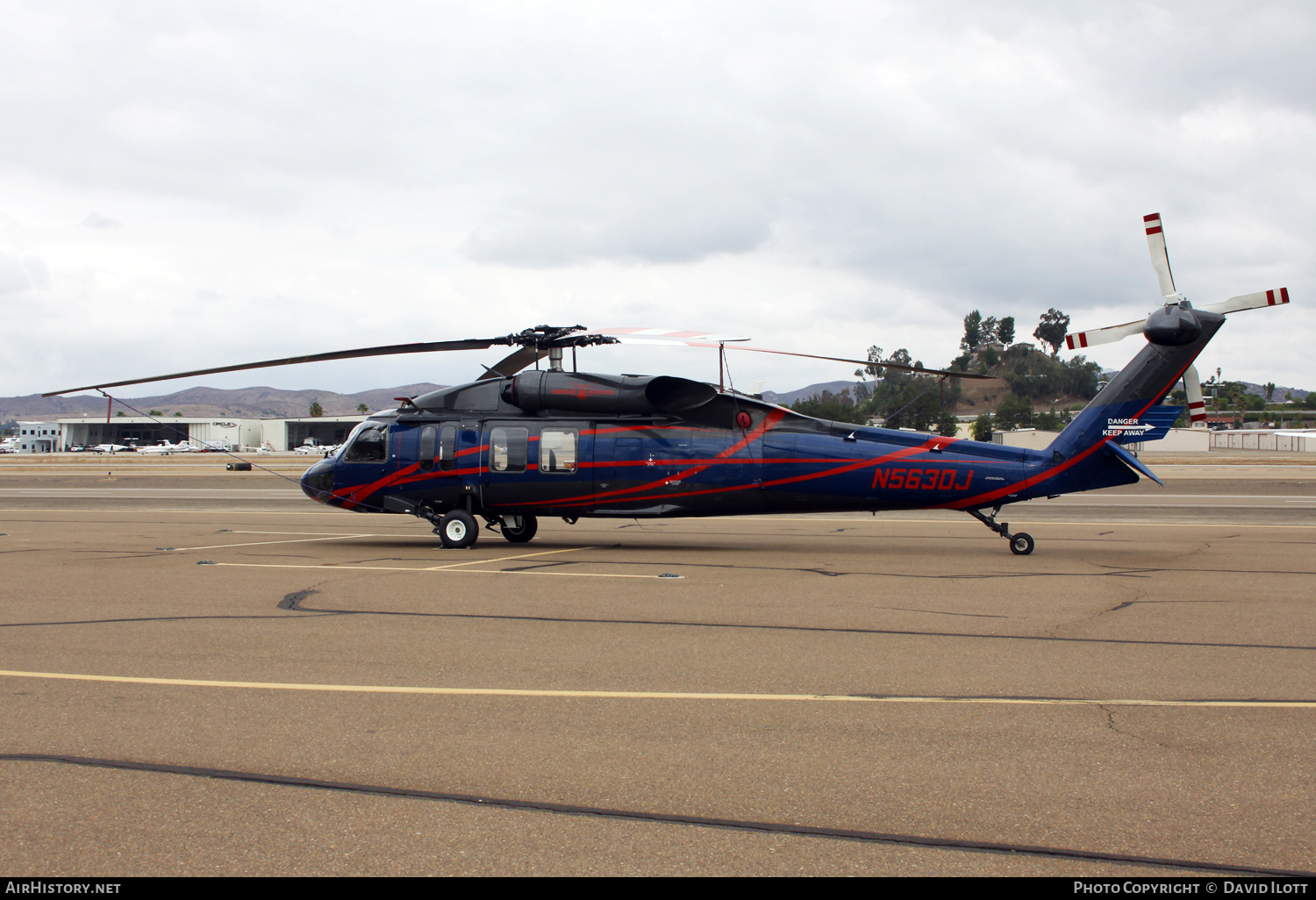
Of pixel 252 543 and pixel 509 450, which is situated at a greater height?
pixel 509 450

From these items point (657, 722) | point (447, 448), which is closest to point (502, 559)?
point (447, 448)

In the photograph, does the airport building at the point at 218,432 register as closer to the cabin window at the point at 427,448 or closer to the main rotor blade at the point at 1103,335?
the cabin window at the point at 427,448

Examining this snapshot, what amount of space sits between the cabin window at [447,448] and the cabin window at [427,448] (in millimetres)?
125

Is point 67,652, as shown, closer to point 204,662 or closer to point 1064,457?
point 204,662

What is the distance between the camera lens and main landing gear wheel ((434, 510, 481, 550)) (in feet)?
55.9

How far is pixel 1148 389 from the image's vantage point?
604 inches

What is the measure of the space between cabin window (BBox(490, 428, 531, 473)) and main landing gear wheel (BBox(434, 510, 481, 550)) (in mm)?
1098

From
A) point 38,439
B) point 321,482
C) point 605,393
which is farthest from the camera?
point 38,439

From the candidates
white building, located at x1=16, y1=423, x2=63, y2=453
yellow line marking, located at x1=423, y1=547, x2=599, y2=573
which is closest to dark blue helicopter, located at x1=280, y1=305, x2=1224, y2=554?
yellow line marking, located at x1=423, y1=547, x2=599, y2=573

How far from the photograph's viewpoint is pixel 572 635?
8.59 meters

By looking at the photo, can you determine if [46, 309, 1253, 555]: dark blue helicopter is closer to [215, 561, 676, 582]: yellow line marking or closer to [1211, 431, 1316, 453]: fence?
[215, 561, 676, 582]: yellow line marking

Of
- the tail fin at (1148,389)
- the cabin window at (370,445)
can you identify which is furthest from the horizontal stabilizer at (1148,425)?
the cabin window at (370,445)

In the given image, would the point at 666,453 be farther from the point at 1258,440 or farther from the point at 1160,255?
the point at 1258,440

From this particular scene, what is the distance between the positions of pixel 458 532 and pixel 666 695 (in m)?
11.3
